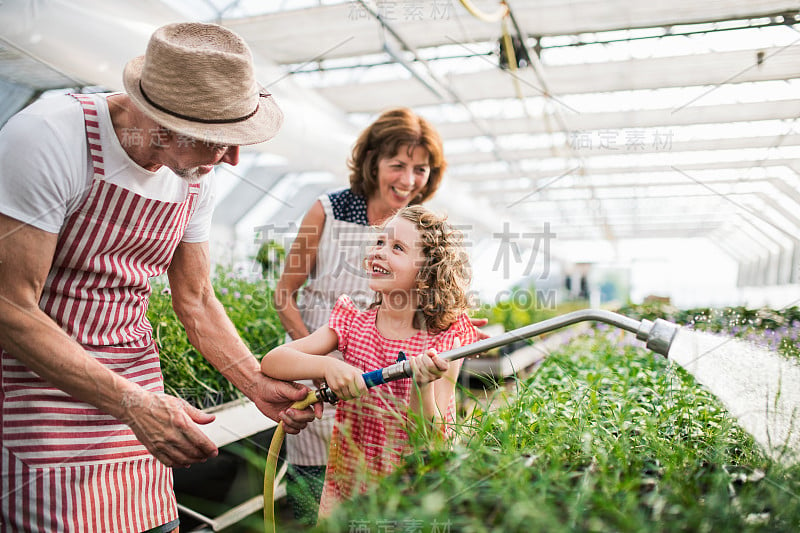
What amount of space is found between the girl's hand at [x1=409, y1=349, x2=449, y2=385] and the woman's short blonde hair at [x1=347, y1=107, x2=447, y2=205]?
977 mm

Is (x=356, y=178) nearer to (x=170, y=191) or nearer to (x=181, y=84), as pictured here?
(x=170, y=191)

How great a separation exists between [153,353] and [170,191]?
0.34 meters

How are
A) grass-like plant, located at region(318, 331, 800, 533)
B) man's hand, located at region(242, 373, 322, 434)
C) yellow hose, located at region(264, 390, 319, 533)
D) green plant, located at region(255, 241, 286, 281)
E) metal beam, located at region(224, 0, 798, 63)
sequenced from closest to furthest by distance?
grass-like plant, located at region(318, 331, 800, 533) < yellow hose, located at region(264, 390, 319, 533) < man's hand, located at region(242, 373, 322, 434) < green plant, located at region(255, 241, 286, 281) < metal beam, located at region(224, 0, 798, 63)

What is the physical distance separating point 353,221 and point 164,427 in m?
0.98

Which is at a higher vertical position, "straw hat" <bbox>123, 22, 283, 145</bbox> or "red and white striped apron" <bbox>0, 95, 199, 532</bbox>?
"straw hat" <bbox>123, 22, 283, 145</bbox>

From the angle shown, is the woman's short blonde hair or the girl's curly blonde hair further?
the woman's short blonde hair

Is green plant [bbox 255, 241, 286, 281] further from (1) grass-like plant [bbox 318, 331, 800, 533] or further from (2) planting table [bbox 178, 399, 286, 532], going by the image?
(1) grass-like plant [bbox 318, 331, 800, 533]

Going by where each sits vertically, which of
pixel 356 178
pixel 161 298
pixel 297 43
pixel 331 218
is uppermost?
pixel 297 43

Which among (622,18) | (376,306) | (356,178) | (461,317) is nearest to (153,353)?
(376,306)

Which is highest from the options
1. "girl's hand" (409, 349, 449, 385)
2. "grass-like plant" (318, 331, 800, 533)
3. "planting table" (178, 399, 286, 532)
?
"girl's hand" (409, 349, 449, 385)

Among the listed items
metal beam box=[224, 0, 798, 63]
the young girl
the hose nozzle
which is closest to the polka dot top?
the young girl

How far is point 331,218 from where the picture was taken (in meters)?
1.84

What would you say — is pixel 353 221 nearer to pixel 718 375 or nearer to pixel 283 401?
pixel 283 401

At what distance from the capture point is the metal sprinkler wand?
925 mm
